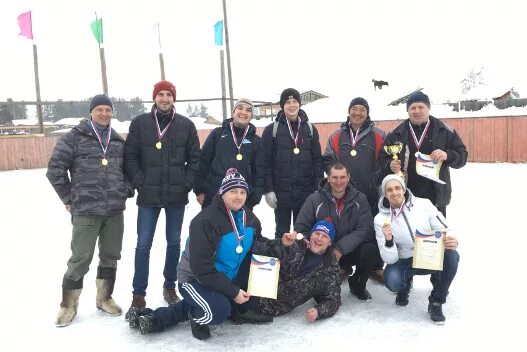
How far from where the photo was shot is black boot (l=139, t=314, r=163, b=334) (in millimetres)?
3195

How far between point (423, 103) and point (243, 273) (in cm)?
222

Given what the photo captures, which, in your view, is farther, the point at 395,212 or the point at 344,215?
the point at 344,215

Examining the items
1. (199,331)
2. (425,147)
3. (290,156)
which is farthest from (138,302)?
(425,147)

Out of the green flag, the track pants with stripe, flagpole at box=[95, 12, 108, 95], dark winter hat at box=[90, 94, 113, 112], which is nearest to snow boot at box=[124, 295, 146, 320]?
the track pants with stripe

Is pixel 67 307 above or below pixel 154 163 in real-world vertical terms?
below

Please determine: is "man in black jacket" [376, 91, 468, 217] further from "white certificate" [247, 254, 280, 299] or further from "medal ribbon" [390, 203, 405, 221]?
"white certificate" [247, 254, 280, 299]

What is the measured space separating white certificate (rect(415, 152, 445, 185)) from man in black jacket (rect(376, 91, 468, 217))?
7cm

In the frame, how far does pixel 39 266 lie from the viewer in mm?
5000

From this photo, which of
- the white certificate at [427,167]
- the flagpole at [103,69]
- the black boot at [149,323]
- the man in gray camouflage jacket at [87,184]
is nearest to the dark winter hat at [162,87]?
the man in gray camouflage jacket at [87,184]

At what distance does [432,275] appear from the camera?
3637mm

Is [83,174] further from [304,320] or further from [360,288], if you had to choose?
[360,288]

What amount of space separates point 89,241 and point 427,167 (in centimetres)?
295

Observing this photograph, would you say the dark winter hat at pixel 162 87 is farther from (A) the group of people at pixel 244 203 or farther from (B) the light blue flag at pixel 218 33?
(B) the light blue flag at pixel 218 33

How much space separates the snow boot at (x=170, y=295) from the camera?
383cm
